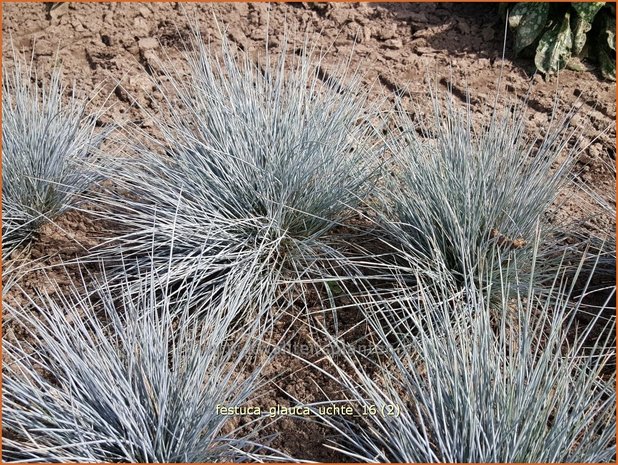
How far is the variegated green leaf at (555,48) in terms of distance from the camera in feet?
11.2

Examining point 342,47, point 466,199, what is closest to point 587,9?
point 342,47

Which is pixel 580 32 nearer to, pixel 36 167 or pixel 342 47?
pixel 342 47

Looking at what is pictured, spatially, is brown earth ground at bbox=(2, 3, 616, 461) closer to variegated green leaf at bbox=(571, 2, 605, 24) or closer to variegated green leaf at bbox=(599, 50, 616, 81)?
variegated green leaf at bbox=(599, 50, 616, 81)

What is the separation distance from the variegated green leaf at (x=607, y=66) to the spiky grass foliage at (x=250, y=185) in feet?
5.32

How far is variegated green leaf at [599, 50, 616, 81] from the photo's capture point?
342 cm

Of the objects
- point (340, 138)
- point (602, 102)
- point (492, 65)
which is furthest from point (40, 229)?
point (602, 102)

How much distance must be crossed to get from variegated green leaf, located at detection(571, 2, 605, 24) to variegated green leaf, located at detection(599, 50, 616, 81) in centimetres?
20

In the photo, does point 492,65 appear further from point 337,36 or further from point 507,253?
point 507,253

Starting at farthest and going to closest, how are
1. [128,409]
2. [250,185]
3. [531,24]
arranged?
[531,24] → [250,185] → [128,409]

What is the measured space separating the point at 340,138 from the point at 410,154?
0.94 ft

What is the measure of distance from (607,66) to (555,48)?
0.94ft

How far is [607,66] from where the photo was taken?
3434mm

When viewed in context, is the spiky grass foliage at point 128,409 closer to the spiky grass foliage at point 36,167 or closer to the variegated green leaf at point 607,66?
the spiky grass foliage at point 36,167

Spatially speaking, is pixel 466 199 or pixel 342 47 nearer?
pixel 466 199
